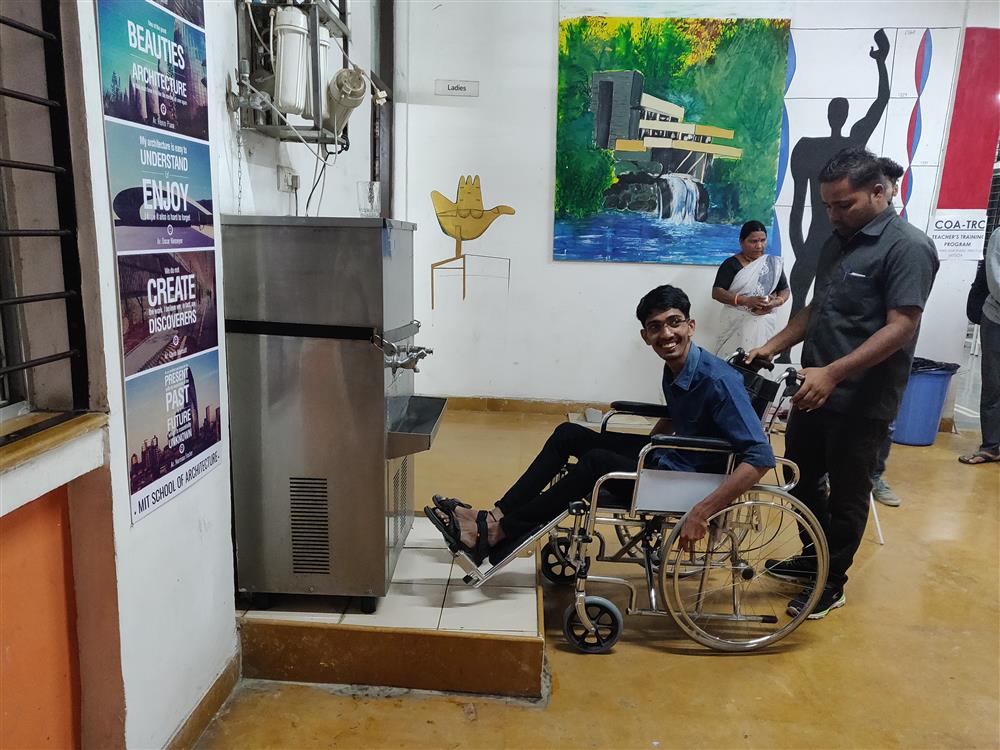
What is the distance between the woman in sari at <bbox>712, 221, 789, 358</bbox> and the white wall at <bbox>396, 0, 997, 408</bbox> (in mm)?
236

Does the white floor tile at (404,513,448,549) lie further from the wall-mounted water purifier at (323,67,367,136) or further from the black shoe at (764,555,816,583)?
the wall-mounted water purifier at (323,67,367,136)

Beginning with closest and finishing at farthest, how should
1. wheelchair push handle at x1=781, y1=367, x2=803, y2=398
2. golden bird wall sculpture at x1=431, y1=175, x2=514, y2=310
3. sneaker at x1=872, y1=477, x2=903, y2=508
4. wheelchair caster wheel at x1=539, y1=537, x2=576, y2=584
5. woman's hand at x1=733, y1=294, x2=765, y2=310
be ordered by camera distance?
wheelchair push handle at x1=781, y1=367, x2=803, y2=398 < wheelchair caster wheel at x1=539, y1=537, x2=576, y2=584 < sneaker at x1=872, y1=477, x2=903, y2=508 < woman's hand at x1=733, y1=294, x2=765, y2=310 < golden bird wall sculpture at x1=431, y1=175, x2=514, y2=310

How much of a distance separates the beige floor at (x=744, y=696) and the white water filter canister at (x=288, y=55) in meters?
1.68

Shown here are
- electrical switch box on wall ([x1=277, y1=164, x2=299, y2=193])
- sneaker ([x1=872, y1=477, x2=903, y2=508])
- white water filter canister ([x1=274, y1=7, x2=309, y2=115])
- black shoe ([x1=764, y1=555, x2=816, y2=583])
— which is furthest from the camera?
sneaker ([x1=872, y1=477, x2=903, y2=508])

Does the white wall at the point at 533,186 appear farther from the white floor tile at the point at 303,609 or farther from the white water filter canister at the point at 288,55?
the white floor tile at the point at 303,609

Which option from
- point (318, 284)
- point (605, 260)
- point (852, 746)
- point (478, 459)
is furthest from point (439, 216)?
point (852, 746)

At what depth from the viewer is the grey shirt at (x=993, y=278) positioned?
13.4ft

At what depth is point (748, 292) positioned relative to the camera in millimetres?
4336

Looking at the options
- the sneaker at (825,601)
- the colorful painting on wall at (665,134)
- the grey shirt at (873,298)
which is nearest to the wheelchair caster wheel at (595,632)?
the sneaker at (825,601)

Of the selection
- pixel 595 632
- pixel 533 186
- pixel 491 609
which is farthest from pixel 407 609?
pixel 533 186

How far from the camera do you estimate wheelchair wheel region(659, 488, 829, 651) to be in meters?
2.07

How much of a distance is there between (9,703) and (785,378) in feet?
6.81

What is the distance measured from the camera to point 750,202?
4.50 m

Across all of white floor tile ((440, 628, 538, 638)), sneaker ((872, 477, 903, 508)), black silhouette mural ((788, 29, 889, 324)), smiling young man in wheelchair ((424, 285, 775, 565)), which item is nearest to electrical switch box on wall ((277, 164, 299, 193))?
smiling young man in wheelchair ((424, 285, 775, 565))
